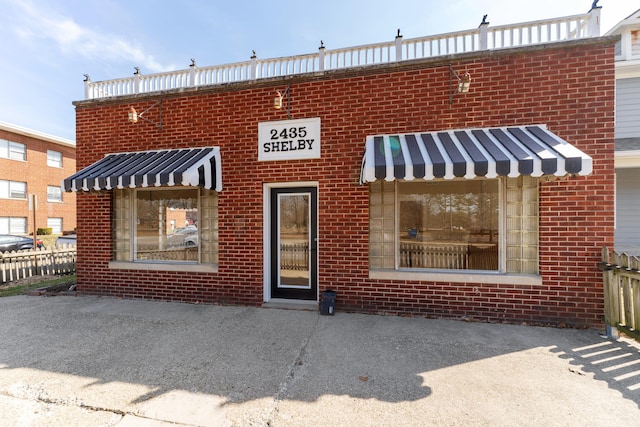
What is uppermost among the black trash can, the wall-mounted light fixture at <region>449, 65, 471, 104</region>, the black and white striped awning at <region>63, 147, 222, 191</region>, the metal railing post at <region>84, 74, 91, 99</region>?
the metal railing post at <region>84, 74, 91, 99</region>

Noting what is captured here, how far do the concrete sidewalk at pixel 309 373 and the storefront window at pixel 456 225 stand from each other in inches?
42.5

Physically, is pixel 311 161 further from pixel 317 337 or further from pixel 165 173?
pixel 317 337

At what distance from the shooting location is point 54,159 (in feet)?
80.6

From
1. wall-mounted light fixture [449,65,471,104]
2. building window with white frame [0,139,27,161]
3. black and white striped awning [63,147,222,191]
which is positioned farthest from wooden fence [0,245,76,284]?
building window with white frame [0,139,27,161]

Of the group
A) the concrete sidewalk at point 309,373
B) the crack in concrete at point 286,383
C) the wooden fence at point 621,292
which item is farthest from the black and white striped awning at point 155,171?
the wooden fence at point 621,292

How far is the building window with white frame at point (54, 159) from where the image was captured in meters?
24.1

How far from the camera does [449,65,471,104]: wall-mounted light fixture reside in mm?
4613

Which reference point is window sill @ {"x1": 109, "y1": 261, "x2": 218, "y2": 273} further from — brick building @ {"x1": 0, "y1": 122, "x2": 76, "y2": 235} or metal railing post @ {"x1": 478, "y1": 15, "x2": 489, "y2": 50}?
brick building @ {"x1": 0, "y1": 122, "x2": 76, "y2": 235}

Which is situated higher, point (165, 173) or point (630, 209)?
point (165, 173)

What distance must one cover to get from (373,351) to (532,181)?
3911 mm

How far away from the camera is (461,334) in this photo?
14.3ft

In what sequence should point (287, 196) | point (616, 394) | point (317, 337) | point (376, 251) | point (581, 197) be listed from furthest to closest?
point (287, 196) < point (376, 251) < point (581, 197) < point (317, 337) < point (616, 394)

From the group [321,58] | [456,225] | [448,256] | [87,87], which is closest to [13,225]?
[87,87]

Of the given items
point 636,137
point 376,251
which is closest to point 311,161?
point 376,251
